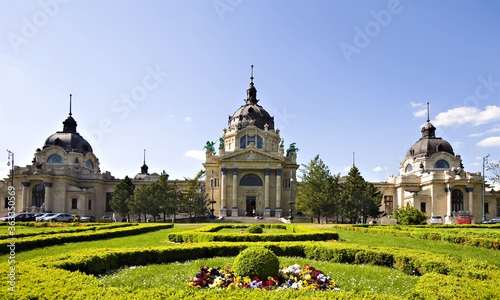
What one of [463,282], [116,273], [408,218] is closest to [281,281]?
[463,282]

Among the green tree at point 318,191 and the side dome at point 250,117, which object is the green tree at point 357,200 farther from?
the side dome at point 250,117

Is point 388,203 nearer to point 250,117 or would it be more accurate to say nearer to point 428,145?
point 428,145

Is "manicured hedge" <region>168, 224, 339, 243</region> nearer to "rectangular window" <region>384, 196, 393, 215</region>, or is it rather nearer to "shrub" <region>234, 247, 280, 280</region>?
"shrub" <region>234, 247, 280, 280</region>

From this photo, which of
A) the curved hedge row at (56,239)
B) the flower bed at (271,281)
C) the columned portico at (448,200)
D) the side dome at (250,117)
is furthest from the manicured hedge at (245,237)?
the columned portico at (448,200)

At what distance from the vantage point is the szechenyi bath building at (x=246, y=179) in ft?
203

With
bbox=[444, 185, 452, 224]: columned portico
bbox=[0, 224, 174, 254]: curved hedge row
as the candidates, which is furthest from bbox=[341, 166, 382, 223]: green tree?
bbox=[0, 224, 174, 254]: curved hedge row

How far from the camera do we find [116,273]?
12.5 m

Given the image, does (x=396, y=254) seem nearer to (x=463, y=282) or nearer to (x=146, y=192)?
(x=463, y=282)

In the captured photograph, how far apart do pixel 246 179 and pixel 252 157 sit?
4.40m

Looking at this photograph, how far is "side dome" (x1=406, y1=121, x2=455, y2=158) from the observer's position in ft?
234

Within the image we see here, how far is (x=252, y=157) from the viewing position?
203 feet

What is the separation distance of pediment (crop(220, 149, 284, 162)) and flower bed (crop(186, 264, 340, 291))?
50393 mm

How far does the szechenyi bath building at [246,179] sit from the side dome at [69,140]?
16 cm

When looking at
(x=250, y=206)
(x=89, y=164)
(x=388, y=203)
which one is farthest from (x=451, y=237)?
(x=89, y=164)
